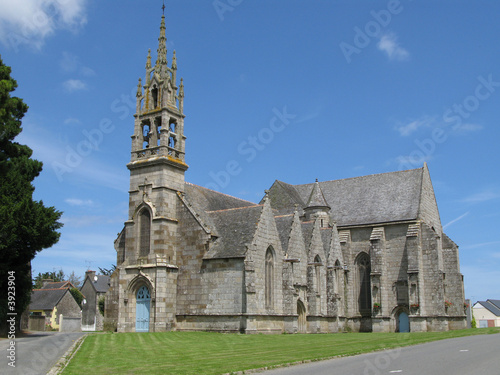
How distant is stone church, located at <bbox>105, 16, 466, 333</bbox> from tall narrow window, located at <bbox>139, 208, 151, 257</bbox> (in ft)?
0.24

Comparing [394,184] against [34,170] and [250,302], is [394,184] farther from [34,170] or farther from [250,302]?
[34,170]

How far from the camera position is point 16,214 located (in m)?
26.8

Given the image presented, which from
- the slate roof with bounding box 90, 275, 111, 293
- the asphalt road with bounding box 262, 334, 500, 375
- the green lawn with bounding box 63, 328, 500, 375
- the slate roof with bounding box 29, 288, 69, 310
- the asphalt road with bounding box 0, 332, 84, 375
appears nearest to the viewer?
the asphalt road with bounding box 262, 334, 500, 375

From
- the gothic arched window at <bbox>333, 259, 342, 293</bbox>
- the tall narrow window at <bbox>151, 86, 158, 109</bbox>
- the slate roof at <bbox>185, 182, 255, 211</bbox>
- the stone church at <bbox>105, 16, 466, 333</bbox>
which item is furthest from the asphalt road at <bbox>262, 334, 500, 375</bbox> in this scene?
the tall narrow window at <bbox>151, 86, 158, 109</bbox>

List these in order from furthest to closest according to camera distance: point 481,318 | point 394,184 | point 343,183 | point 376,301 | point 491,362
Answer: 1. point 481,318
2. point 343,183
3. point 394,184
4. point 376,301
5. point 491,362

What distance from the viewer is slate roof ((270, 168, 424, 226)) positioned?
45.6 meters

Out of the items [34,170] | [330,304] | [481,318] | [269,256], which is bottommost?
[481,318]

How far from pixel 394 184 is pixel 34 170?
31328mm

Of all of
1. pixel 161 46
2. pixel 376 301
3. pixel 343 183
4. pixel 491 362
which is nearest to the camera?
pixel 491 362

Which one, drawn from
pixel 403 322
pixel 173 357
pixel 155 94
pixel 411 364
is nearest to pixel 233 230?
pixel 155 94

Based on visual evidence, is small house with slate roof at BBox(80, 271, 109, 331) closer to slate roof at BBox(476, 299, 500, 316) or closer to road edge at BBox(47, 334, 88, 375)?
road edge at BBox(47, 334, 88, 375)

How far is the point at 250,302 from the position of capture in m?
30.8

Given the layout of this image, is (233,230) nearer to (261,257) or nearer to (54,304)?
(261,257)

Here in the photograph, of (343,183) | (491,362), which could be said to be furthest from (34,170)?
(343,183)
